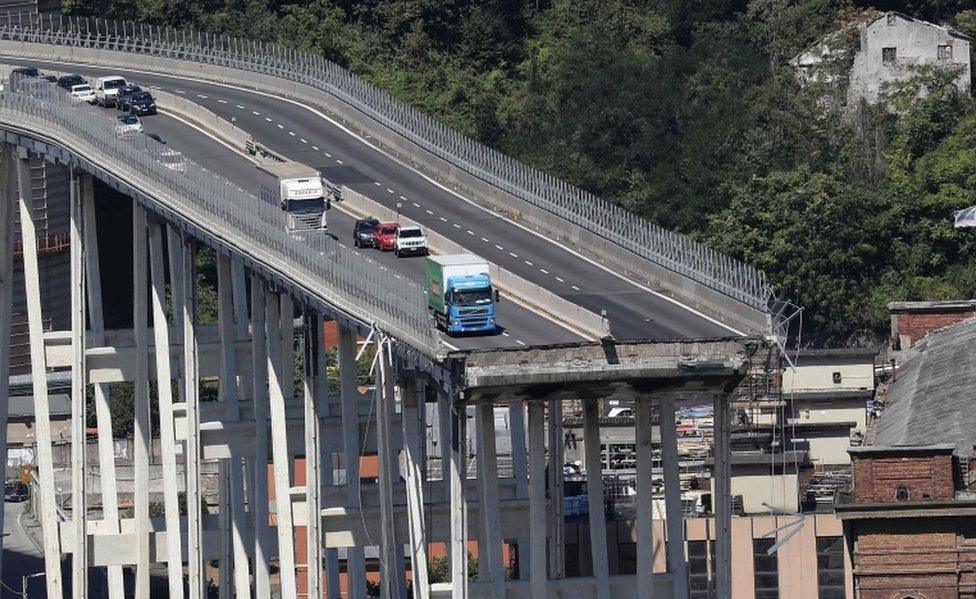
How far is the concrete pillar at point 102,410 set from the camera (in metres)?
141

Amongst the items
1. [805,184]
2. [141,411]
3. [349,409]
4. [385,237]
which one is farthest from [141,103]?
[805,184]

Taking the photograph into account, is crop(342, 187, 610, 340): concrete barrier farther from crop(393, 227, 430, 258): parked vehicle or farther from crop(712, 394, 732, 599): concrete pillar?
crop(712, 394, 732, 599): concrete pillar

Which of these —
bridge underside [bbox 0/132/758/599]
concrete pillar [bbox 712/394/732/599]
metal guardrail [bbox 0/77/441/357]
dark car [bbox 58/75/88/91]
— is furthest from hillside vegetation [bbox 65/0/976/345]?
concrete pillar [bbox 712/394/732/599]

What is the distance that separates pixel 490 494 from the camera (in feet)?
382

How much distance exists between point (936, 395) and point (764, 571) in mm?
9221

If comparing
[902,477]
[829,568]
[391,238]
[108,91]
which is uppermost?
[108,91]

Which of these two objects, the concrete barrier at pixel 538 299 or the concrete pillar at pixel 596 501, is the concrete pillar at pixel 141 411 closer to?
the concrete barrier at pixel 538 299

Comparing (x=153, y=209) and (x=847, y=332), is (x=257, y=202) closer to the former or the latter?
(x=153, y=209)

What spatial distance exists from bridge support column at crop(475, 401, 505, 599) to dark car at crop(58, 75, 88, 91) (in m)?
50.3

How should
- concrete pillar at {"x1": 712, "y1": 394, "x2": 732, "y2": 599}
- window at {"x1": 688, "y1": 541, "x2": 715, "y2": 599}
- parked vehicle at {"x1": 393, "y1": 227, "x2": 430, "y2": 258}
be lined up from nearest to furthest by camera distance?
1. concrete pillar at {"x1": 712, "y1": 394, "x2": 732, "y2": 599}
2. window at {"x1": 688, "y1": 541, "x2": 715, "y2": 599}
3. parked vehicle at {"x1": 393, "y1": 227, "x2": 430, "y2": 258}

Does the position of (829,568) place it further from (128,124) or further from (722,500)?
(128,124)

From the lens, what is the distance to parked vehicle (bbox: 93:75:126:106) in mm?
160000

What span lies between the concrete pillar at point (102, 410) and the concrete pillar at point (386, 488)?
58.5ft

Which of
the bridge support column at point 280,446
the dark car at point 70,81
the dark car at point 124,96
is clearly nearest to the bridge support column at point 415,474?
the bridge support column at point 280,446
